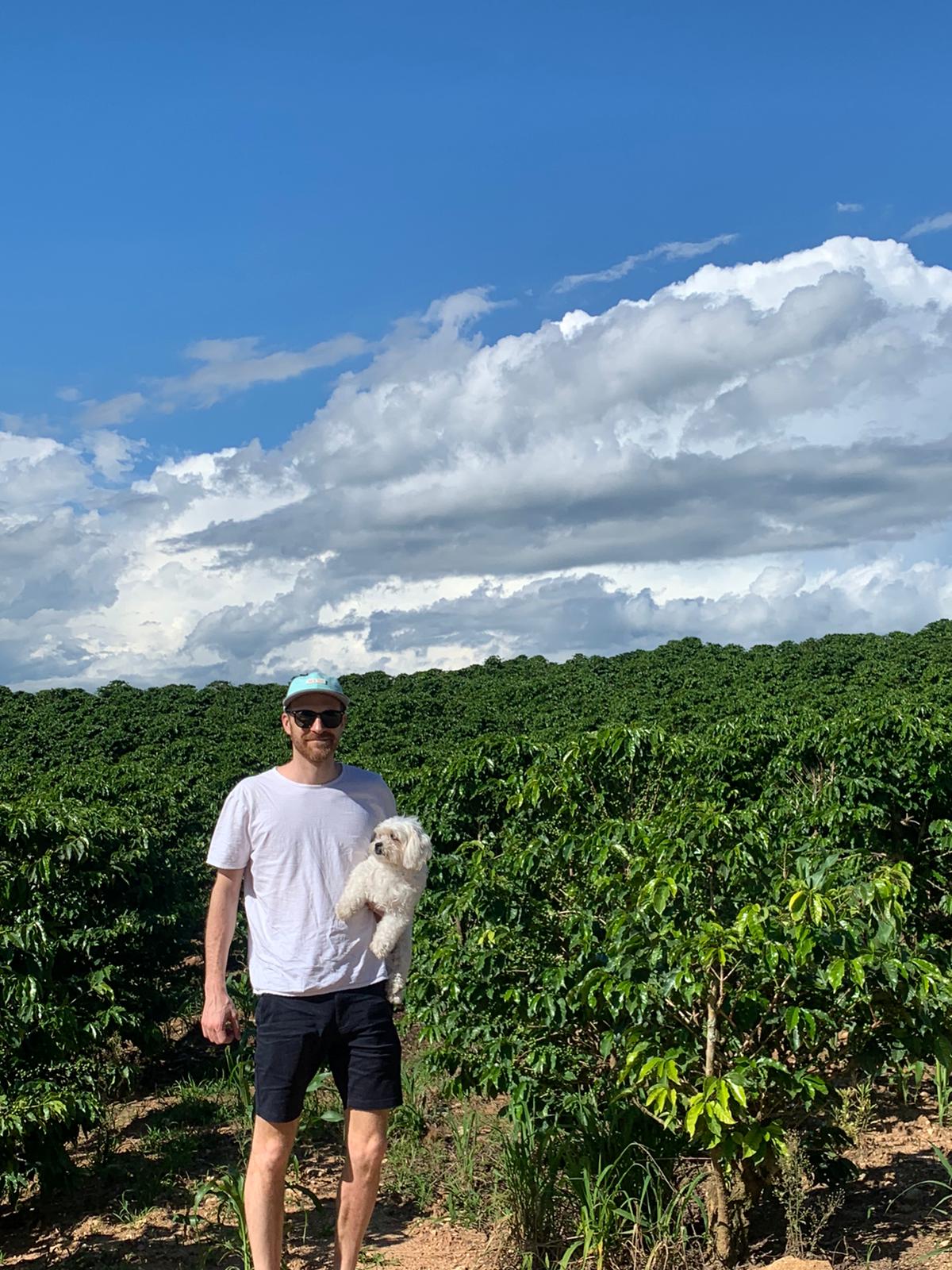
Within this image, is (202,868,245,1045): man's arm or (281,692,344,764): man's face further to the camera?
(281,692,344,764): man's face

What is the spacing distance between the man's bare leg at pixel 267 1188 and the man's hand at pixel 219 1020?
0.31 meters

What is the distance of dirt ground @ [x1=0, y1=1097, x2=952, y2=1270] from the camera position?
15.5ft

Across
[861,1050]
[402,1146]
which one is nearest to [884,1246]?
[861,1050]

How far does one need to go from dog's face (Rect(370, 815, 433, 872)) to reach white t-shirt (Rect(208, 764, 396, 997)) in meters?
0.13

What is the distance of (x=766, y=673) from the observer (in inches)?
1104

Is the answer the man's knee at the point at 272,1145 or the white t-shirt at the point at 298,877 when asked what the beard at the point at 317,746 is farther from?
the man's knee at the point at 272,1145

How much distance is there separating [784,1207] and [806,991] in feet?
4.51

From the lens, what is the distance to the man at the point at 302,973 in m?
3.77

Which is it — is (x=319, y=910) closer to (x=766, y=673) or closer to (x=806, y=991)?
(x=806, y=991)

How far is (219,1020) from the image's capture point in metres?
3.74

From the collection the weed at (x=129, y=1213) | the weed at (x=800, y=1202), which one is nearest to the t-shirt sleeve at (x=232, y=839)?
the weed at (x=800, y=1202)

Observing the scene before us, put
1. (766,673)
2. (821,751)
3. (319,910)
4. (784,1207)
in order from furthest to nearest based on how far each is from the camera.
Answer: (766,673)
(821,751)
(784,1207)
(319,910)

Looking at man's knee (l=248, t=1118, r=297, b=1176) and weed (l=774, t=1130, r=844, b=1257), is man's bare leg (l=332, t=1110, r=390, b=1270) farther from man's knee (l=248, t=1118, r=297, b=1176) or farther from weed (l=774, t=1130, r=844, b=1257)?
weed (l=774, t=1130, r=844, b=1257)

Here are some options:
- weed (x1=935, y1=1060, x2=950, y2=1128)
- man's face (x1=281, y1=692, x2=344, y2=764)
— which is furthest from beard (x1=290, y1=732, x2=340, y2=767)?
weed (x1=935, y1=1060, x2=950, y2=1128)
